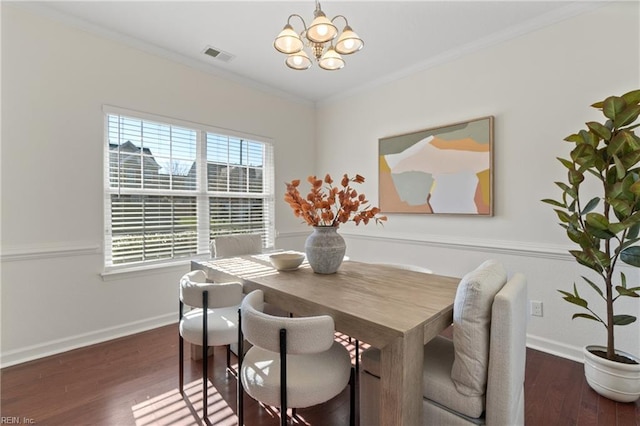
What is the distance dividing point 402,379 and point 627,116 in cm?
202

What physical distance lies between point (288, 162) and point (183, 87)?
1604 millimetres

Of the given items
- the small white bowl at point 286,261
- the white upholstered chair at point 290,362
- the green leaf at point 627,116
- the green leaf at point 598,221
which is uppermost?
the green leaf at point 627,116

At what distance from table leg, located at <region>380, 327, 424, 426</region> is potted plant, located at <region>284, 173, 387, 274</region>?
33.6 inches

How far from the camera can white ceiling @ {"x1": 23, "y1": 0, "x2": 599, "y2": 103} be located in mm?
2334

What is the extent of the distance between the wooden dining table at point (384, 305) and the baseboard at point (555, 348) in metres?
1.43

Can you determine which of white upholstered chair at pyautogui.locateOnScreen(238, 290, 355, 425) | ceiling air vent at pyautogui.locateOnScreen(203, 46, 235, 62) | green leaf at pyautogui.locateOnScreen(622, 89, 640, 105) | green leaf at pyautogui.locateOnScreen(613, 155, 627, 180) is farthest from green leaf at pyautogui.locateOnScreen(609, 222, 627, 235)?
ceiling air vent at pyautogui.locateOnScreen(203, 46, 235, 62)

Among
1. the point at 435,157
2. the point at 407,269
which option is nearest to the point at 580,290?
the point at 407,269

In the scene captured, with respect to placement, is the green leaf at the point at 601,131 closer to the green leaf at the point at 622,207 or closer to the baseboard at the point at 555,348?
the green leaf at the point at 622,207

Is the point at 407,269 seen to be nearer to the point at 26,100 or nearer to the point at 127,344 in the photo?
the point at 127,344

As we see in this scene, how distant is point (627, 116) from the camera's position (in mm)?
1712

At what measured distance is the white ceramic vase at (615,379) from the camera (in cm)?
178

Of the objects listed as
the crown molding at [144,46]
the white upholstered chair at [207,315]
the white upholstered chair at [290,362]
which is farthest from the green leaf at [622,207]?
the crown molding at [144,46]

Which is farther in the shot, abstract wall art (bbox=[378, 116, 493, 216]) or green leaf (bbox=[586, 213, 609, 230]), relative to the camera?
abstract wall art (bbox=[378, 116, 493, 216])

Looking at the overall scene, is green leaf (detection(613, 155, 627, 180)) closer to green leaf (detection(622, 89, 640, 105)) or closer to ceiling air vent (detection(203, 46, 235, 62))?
green leaf (detection(622, 89, 640, 105))
